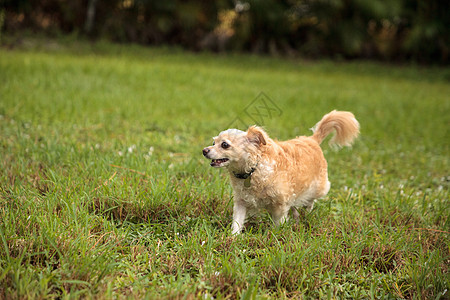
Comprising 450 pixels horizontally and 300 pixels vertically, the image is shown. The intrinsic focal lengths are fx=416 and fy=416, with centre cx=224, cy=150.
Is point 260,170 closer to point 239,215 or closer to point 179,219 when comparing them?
point 239,215

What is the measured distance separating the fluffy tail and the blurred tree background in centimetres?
1672

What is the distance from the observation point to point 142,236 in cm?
303

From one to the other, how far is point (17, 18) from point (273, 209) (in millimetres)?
18876

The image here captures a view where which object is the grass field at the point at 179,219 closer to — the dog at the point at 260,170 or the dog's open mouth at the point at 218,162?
the dog at the point at 260,170

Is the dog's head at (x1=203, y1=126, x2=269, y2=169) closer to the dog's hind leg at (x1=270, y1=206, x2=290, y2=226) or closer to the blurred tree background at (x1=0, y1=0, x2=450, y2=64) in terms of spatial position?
the dog's hind leg at (x1=270, y1=206, x2=290, y2=226)

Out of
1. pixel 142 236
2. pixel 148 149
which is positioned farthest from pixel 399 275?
pixel 148 149

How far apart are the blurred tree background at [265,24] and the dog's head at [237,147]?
17.2 meters

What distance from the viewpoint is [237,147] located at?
3164 millimetres

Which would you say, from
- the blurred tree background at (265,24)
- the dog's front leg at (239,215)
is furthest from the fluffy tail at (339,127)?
the blurred tree background at (265,24)

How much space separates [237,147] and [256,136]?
17cm

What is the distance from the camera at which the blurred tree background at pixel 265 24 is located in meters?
19.3

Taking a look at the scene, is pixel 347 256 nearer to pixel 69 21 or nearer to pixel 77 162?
pixel 77 162

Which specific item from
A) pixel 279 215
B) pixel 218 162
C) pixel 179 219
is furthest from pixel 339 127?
pixel 179 219

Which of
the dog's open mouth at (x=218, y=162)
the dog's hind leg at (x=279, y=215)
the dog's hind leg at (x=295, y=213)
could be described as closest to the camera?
the dog's open mouth at (x=218, y=162)
